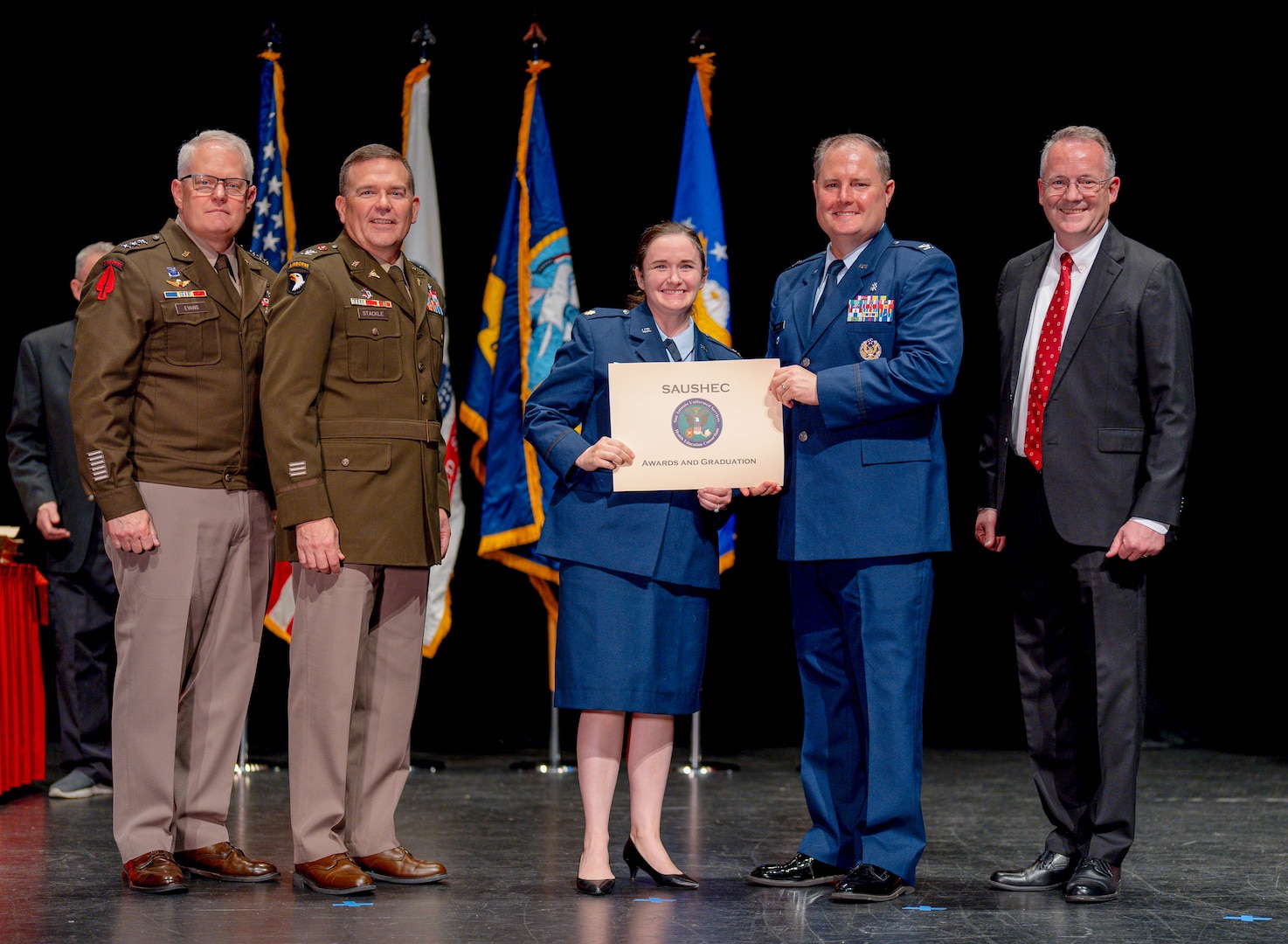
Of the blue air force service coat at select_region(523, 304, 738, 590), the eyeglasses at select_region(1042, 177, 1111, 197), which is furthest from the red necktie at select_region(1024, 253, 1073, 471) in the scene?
the blue air force service coat at select_region(523, 304, 738, 590)

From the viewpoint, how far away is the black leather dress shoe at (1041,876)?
3217mm

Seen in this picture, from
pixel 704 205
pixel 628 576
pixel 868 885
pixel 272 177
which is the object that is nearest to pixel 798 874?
pixel 868 885

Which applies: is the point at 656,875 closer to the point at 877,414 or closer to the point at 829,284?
the point at 877,414

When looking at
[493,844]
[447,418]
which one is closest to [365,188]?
[493,844]

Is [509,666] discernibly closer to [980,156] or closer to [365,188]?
[980,156]

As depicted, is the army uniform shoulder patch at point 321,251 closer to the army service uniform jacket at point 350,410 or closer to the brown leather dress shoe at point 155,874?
the army service uniform jacket at point 350,410

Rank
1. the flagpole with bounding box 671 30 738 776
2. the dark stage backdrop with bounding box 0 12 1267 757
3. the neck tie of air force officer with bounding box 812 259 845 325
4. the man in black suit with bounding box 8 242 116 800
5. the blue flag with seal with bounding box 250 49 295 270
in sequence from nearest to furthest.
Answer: the neck tie of air force officer with bounding box 812 259 845 325 < the man in black suit with bounding box 8 242 116 800 < the flagpole with bounding box 671 30 738 776 < the blue flag with seal with bounding box 250 49 295 270 < the dark stage backdrop with bounding box 0 12 1267 757

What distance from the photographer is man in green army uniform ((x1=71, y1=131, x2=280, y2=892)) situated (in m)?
3.12

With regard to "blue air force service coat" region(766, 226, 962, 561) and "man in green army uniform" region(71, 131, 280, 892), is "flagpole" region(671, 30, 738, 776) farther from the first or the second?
"man in green army uniform" region(71, 131, 280, 892)

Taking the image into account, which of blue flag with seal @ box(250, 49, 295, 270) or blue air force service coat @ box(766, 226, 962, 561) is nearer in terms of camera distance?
blue air force service coat @ box(766, 226, 962, 561)

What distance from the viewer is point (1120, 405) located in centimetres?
320

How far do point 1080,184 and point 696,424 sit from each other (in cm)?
108

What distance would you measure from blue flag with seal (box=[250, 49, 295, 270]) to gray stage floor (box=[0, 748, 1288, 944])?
6.65ft

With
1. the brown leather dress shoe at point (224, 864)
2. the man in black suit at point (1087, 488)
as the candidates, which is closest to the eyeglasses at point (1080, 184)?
the man in black suit at point (1087, 488)
